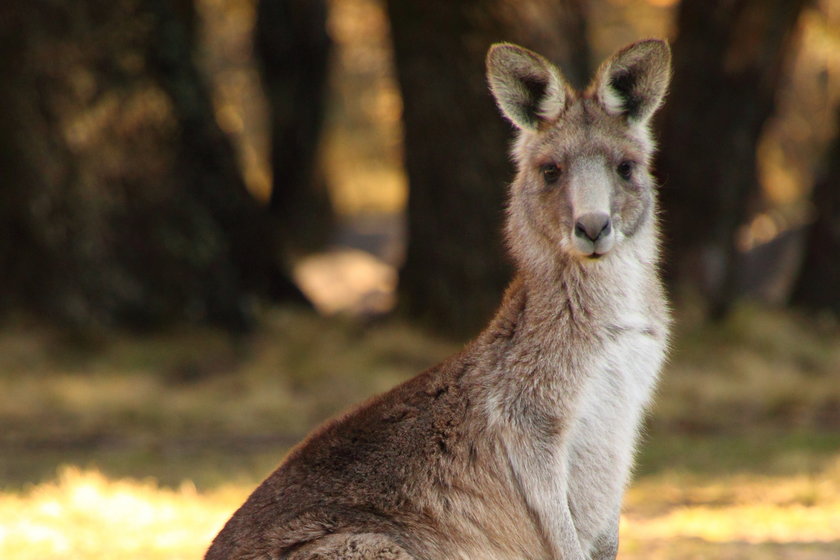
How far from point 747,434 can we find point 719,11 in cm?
434

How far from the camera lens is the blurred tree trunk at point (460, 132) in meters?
11.2

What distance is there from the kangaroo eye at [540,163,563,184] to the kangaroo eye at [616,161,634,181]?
22cm

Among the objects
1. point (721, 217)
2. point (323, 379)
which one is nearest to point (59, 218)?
point (323, 379)

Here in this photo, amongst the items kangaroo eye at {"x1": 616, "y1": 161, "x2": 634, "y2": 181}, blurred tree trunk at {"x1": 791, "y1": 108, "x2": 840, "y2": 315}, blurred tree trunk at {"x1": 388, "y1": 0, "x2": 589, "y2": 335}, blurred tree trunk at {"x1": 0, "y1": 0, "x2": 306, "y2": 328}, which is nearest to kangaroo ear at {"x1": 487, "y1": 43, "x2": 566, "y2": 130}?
kangaroo eye at {"x1": 616, "y1": 161, "x2": 634, "y2": 181}

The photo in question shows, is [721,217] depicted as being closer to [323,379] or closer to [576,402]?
[323,379]

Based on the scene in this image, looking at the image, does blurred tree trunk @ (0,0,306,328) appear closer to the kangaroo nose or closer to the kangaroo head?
the kangaroo head

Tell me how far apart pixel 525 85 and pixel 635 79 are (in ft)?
1.39

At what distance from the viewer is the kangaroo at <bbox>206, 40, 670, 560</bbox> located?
4.23 metres

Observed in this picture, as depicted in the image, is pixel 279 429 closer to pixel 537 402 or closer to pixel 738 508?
pixel 738 508

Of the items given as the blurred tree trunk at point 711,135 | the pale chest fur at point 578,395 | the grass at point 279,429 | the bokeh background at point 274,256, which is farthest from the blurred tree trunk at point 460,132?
the pale chest fur at point 578,395

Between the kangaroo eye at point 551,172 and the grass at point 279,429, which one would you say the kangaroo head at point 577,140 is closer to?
the kangaroo eye at point 551,172

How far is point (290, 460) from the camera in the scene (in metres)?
4.42

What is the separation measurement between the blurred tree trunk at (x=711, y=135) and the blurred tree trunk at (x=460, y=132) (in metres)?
1.15

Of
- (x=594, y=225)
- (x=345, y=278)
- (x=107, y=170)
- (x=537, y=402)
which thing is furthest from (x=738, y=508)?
(x=345, y=278)
